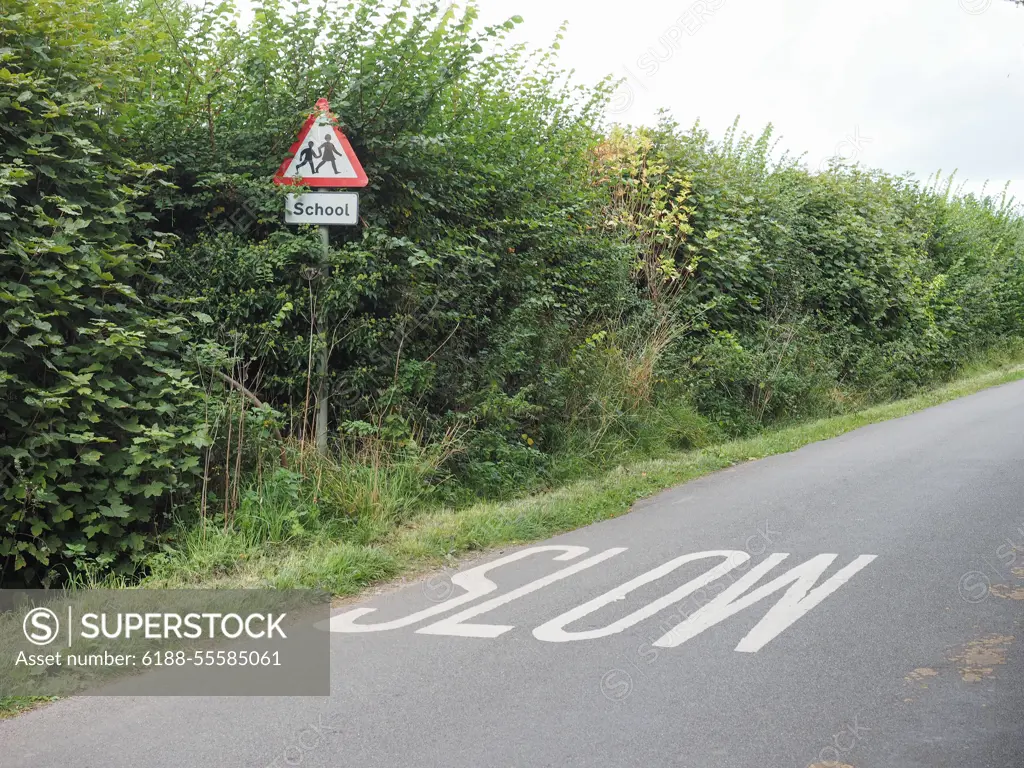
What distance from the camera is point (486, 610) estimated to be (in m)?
6.43

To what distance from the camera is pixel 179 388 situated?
7305 mm

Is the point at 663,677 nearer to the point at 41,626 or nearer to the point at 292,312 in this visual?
the point at 41,626

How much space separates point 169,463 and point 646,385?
302 inches

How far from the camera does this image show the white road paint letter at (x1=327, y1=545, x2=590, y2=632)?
242 inches

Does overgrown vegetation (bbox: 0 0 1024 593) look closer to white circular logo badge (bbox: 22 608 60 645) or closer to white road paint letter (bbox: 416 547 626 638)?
white circular logo badge (bbox: 22 608 60 645)

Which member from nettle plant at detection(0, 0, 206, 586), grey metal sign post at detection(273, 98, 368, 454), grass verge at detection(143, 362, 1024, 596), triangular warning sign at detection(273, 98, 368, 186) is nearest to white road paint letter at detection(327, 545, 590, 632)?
grass verge at detection(143, 362, 1024, 596)

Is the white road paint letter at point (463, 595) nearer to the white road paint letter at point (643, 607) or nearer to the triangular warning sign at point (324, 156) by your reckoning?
the white road paint letter at point (643, 607)

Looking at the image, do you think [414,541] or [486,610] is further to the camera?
[414,541]

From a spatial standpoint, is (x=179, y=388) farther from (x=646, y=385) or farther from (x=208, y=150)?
(x=646, y=385)

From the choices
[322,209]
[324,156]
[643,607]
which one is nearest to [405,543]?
[643,607]

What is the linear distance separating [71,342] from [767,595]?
191 inches

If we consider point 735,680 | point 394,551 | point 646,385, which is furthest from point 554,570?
point 646,385

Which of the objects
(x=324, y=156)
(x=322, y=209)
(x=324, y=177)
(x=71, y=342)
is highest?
(x=324, y=156)

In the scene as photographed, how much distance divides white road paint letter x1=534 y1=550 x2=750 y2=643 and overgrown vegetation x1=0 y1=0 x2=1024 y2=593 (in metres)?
1.56
